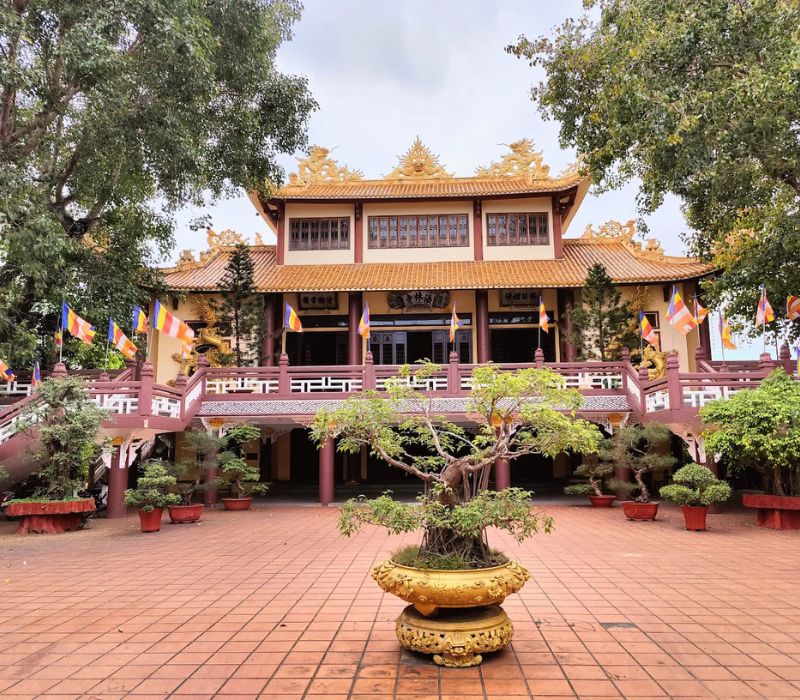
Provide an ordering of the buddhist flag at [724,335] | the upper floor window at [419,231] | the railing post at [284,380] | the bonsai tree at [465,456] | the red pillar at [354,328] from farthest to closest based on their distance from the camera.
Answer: the upper floor window at [419,231] → the red pillar at [354,328] → the buddhist flag at [724,335] → the railing post at [284,380] → the bonsai tree at [465,456]

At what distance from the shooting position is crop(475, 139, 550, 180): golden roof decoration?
17.6m

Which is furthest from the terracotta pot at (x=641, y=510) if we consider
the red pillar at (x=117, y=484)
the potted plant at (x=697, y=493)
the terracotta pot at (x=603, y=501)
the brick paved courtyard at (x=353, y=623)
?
the red pillar at (x=117, y=484)

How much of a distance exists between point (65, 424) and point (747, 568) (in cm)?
1010

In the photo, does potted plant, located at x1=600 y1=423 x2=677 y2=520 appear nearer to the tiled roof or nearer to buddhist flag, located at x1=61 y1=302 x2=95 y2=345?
the tiled roof

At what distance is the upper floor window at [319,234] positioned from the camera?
17906 mm

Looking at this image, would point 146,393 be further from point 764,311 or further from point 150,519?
point 764,311

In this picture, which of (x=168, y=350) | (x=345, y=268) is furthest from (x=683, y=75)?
(x=168, y=350)

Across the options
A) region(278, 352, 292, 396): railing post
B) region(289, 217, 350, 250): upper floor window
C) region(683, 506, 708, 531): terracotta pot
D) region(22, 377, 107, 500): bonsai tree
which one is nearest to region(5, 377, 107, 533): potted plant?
region(22, 377, 107, 500): bonsai tree

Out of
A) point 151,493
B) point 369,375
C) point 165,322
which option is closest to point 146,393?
point 165,322

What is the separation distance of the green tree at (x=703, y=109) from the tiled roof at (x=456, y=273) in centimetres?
243

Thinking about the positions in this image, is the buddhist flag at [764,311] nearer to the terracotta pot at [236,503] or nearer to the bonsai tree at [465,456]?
the bonsai tree at [465,456]

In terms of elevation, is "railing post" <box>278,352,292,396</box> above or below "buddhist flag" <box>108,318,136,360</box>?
below

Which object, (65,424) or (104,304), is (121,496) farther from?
(104,304)

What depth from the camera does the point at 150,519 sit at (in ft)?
31.8
